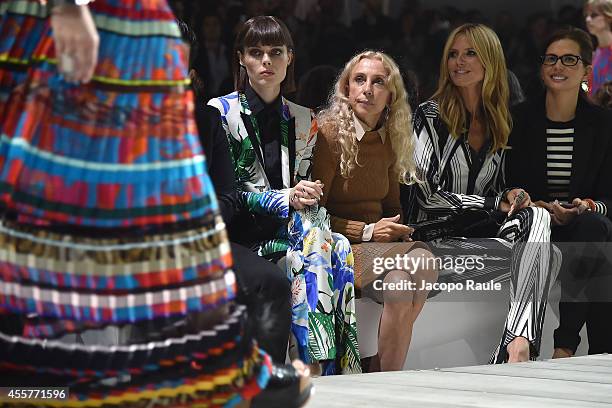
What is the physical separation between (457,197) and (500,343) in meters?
0.53

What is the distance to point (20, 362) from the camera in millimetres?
1629

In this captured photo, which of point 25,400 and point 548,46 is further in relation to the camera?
point 548,46

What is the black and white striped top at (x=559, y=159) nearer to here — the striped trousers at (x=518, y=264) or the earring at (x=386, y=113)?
the striped trousers at (x=518, y=264)

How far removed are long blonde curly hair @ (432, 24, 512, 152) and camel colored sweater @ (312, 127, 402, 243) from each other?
0.94 ft

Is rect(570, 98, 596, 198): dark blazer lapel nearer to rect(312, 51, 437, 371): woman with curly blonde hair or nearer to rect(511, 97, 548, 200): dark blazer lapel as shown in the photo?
rect(511, 97, 548, 200): dark blazer lapel

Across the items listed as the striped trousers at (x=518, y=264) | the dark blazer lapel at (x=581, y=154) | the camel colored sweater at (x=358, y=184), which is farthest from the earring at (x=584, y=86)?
the camel colored sweater at (x=358, y=184)

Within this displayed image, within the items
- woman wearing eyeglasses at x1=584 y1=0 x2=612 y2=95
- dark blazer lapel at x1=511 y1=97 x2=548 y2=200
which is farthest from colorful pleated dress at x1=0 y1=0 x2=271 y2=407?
woman wearing eyeglasses at x1=584 y1=0 x2=612 y2=95

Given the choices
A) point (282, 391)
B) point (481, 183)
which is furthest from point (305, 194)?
point (282, 391)

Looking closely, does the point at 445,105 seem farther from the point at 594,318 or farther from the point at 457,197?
the point at 594,318

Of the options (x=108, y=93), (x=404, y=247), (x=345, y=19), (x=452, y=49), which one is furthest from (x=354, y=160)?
(x=108, y=93)

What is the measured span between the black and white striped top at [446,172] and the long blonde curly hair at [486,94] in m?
0.04

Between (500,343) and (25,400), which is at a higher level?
(25,400)

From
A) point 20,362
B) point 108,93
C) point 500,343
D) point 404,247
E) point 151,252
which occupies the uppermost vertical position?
point 108,93

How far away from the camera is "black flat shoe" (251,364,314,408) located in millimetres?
1717
